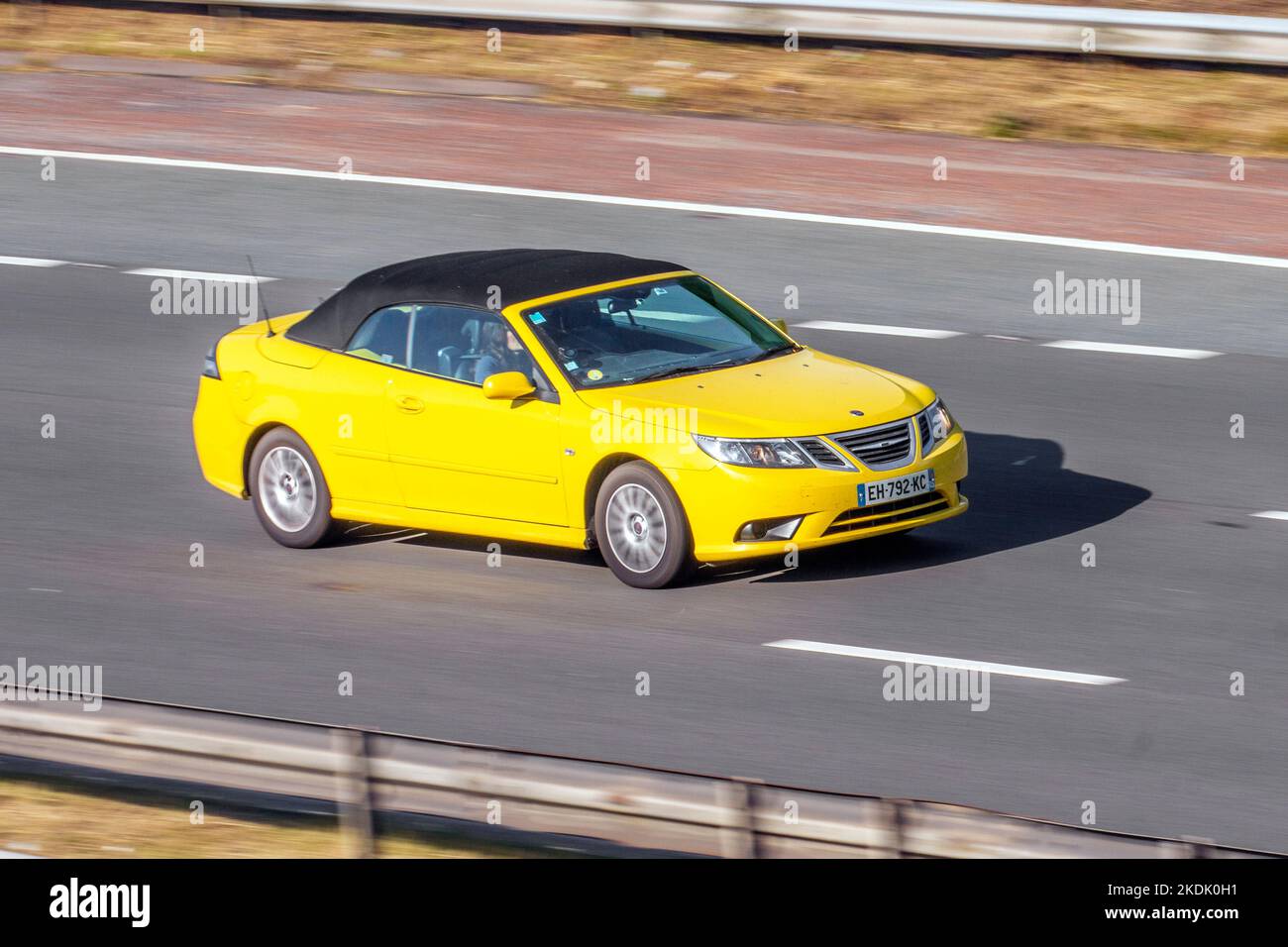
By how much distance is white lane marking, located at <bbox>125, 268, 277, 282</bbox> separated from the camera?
17.2 meters

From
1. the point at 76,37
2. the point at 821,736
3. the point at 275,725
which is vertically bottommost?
the point at 821,736

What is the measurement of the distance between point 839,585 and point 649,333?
1.71 meters

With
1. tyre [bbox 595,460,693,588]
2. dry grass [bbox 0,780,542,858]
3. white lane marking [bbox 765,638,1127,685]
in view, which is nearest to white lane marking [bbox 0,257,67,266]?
tyre [bbox 595,460,693,588]

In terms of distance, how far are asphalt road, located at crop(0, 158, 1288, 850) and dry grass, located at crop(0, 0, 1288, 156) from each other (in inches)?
143

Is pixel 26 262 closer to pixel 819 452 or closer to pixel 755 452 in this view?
pixel 755 452

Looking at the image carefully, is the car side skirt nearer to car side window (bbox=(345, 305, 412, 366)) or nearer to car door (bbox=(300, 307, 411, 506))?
car door (bbox=(300, 307, 411, 506))

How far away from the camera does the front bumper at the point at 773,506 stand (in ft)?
33.9

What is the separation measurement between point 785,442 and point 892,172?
9.45 meters

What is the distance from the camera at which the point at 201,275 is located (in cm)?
1734

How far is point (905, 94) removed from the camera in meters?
21.1

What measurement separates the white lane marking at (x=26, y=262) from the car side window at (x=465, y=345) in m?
7.28

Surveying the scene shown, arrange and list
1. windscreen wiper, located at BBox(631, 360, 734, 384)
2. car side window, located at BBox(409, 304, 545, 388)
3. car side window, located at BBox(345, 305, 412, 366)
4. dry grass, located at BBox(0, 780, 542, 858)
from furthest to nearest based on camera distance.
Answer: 1. car side window, located at BBox(345, 305, 412, 366)
2. car side window, located at BBox(409, 304, 545, 388)
3. windscreen wiper, located at BBox(631, 360, 734, 384)
4. dry grass, located at BBox(0, 780, 542, 858)
